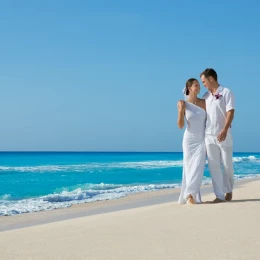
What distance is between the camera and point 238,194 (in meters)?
7.88

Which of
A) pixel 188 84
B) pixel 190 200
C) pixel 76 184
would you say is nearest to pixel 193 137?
pixel 188 84

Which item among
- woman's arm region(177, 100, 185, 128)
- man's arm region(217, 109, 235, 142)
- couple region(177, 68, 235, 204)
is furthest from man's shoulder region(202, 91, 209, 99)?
man's arm region(217, 109, 235, 142)

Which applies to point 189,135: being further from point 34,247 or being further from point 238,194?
point 34,247

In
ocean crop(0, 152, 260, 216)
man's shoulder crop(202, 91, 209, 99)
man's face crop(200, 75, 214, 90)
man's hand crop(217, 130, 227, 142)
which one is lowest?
ocean crop(0, 152, 260, 216)

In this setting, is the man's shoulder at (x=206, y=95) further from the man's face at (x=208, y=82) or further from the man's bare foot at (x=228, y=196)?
the man's bare foot at (x=228, y=196)

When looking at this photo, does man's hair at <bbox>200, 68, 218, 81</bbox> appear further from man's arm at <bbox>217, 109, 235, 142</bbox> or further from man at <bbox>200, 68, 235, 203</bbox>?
man's arm at <bbox>217, 109, 235, 142</bbox>

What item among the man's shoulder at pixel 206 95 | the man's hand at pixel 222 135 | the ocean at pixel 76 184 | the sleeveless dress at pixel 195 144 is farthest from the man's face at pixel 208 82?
the ocean at pixel 76 184

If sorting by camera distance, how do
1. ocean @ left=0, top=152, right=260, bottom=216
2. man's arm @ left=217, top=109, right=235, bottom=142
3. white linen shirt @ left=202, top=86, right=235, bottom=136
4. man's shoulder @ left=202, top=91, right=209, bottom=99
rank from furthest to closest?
1. ocean @ left=0, top=152, right=260, bottom=216
2. man's shoulder @ left=202, top=91, right=209, bottom=99
3. white linen shirt @ left=202, top=86, right=235, bottom=136
4. man's arm @ left=217, top=109, right=235, bottom=142

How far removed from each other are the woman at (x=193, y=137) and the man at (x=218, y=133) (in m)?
0.10

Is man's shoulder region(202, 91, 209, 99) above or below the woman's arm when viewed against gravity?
above

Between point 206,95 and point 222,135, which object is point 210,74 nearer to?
point 206,95

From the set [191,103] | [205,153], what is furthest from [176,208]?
[191,103]

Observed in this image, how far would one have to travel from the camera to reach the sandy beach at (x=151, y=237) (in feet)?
12.5

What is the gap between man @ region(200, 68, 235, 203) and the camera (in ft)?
22.0
